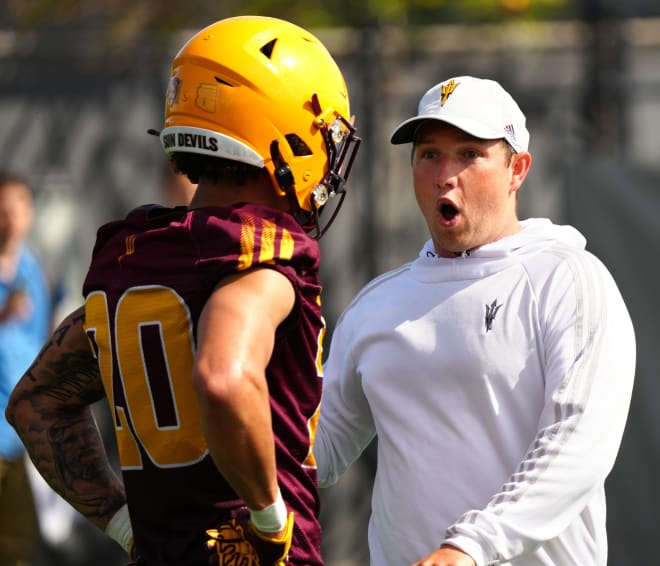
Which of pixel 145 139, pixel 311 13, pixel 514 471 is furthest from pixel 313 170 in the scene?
pixel 311 13

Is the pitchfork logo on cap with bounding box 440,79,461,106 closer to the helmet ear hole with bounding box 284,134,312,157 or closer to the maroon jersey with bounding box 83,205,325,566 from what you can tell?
the helmet ear hole with bounding box 284,134,312,157

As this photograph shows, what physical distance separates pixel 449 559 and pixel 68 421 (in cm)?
104

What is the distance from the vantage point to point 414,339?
12.0 feet

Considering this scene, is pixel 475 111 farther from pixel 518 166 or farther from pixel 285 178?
pixel 285 178

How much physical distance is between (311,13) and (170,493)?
14.1 meters

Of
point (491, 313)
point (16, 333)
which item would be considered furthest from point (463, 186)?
point (16, 333)

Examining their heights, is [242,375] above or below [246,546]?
above

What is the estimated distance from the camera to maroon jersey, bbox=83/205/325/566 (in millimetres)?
2895

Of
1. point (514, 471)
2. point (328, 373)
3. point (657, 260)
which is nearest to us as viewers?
point (514, 471)

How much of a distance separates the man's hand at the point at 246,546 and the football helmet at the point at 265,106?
0.74m

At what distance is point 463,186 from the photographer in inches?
143

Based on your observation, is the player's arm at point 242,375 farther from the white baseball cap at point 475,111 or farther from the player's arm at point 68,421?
the white baseball cap at point 475,111

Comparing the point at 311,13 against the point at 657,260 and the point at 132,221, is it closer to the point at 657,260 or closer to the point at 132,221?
the point at 657,260

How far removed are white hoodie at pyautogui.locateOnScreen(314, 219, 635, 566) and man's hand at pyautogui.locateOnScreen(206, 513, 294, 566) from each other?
474mm
